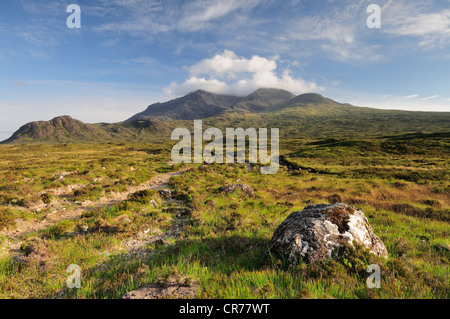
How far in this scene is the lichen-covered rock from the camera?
545 centimetres

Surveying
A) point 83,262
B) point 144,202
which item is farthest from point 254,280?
point 144,202

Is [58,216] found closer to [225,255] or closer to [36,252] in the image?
[36,252]

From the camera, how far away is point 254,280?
449 centimetres

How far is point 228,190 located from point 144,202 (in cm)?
717

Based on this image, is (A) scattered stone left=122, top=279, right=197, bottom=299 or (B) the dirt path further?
(B) the dirt path

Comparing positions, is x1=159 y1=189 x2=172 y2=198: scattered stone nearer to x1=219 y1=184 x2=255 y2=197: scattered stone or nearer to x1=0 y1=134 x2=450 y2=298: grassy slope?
x1=0 y1=134 x2=450 y2=298: grassy slope

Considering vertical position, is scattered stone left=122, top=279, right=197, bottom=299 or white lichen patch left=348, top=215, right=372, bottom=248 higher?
white lichen patch left=348, top=215, right=372, bottom=248

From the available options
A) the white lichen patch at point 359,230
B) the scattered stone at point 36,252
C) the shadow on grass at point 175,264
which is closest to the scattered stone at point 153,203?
the shadow on grass at point 175,264

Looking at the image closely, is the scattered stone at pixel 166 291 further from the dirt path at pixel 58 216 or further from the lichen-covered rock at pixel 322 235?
the dirt path at pixel 58 216

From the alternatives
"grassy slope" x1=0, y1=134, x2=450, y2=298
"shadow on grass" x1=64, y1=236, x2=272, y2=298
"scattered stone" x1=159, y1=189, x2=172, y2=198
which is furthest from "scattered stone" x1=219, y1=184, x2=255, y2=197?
"shadow on grass" x1=64, y1=236, x2=272, y2=298

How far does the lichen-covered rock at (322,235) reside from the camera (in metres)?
5.45

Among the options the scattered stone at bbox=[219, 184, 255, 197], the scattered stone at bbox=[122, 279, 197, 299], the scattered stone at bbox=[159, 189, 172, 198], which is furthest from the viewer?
the scattered stone at bbox=[219, 184, 255, 197]

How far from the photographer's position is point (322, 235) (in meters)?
5.68
